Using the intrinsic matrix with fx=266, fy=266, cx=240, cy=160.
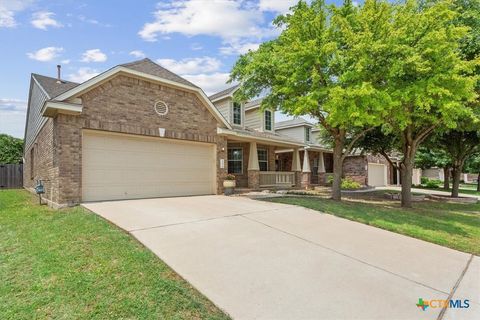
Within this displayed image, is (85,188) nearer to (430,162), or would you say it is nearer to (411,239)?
(411,239)

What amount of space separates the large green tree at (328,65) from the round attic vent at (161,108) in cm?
327

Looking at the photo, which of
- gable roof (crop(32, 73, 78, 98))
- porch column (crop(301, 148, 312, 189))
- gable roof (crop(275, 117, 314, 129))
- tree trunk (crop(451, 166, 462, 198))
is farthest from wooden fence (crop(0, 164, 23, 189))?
tree trunk (crop(451, 166, 462, 198))

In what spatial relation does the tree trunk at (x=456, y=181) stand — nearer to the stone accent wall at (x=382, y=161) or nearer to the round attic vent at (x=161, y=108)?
the stone accent wall at (x=382, y=161)

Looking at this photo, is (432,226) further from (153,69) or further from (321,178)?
(321,178)

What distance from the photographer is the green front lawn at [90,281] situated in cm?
297

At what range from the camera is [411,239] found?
251 inches

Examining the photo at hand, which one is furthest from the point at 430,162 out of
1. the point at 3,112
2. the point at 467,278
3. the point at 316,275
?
the point at 3,112

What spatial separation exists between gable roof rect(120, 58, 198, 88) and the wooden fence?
17.9m

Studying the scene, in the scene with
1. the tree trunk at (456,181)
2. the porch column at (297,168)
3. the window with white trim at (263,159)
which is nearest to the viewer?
the tree trunk at (456,181)

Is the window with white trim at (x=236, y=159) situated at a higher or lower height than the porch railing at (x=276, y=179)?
higher

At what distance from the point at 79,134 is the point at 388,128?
1311 cm

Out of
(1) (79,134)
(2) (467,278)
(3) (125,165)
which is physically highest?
(1) (79,134)

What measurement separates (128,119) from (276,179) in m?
10.8

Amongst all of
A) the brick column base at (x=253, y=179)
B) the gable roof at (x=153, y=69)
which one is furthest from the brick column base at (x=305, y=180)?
the gable roof at (x=153, y=69)
